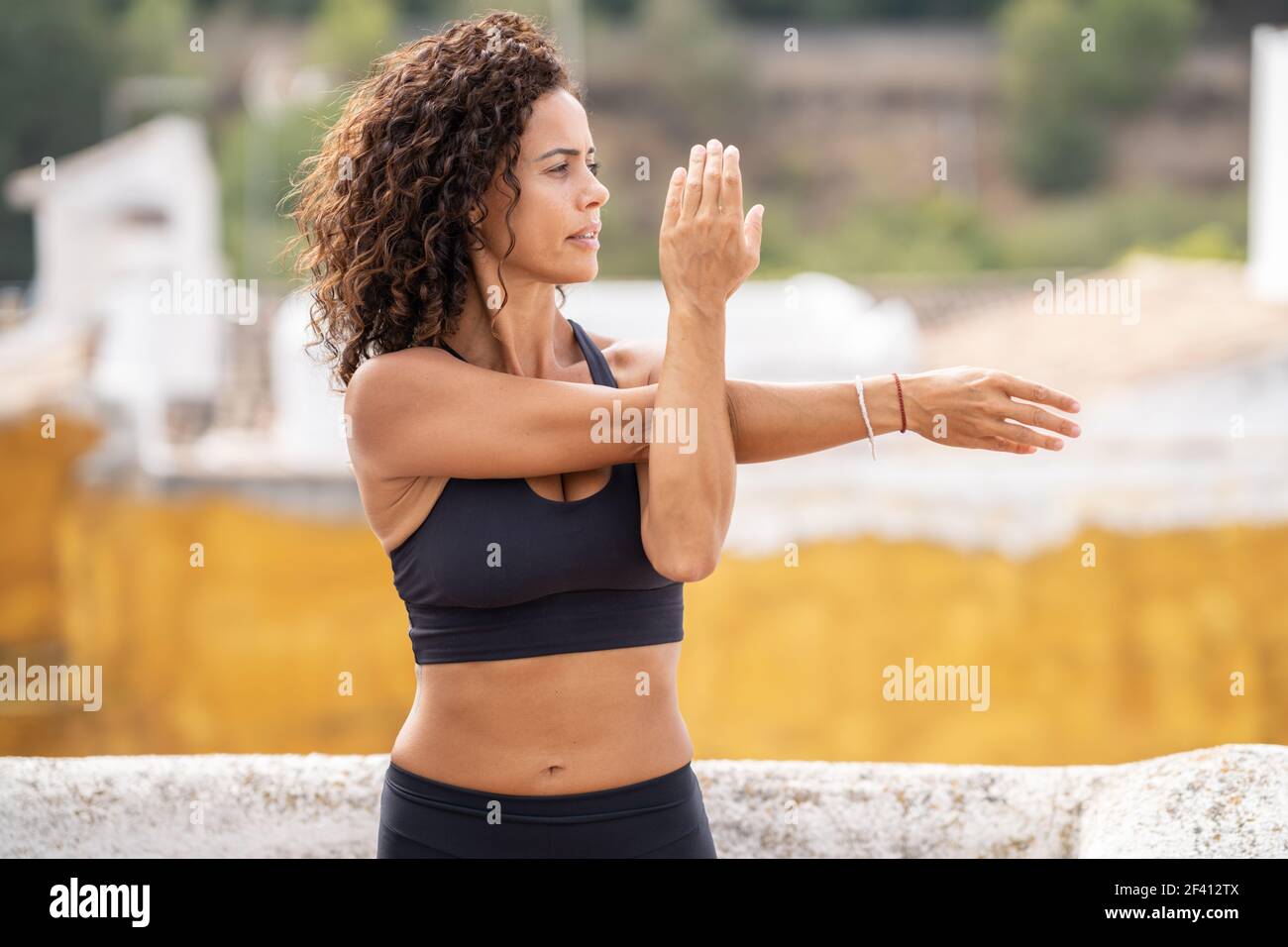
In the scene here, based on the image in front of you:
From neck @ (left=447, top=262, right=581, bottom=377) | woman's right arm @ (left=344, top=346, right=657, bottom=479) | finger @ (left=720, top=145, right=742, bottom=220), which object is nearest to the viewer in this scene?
finger @ (left=720, top=145, right=742, bottom=220)

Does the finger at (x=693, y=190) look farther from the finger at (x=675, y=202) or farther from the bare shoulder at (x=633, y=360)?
the bare shoulder at (x=633, y=360)

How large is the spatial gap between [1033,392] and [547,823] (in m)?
0.96

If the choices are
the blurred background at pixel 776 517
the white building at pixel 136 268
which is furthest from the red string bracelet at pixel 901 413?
the white building at pixel 136 268

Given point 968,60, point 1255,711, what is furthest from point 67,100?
point 1255,711

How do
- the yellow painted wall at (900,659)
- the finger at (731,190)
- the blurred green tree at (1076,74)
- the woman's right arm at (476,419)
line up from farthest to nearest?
the blurred green tree at (1076,74), the yellow painted wall at (900,659), the woman's right arm at (476,419), the finger at (731,190)

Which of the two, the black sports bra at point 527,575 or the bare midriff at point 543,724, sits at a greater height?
the black sports bra at point 527,575

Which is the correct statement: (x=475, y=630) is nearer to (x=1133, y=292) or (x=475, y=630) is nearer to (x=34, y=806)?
(x=34, y=806)

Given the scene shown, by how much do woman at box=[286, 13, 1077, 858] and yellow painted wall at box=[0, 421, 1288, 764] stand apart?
9102 millimetres

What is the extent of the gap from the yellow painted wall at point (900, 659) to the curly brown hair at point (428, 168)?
9.22 metres

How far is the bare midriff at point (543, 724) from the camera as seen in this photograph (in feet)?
6.97

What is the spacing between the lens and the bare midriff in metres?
2.12

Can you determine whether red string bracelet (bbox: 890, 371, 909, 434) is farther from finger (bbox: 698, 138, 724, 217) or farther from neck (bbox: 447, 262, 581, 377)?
neck (bbox: 447, 262, 581, 377)

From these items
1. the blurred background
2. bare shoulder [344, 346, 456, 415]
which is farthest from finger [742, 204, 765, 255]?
the blurred background
